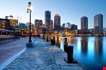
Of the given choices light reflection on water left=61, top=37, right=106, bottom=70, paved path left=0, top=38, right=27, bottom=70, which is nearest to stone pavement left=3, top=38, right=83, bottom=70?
paved path left=0, top=38, right=27, bottom=70

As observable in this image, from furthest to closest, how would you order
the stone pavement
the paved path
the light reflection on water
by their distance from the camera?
the light reflection on water < the paved path < the stone pavement

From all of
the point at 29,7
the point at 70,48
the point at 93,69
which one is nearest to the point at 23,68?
the point at 70,48

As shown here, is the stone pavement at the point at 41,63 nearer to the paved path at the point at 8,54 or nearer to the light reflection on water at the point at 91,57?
the paved path at the point at 8,54

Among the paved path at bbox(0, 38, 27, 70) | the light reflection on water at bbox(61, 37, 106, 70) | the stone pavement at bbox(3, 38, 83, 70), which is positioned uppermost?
the stone pavement at bbox(3, 38, 83, 70)

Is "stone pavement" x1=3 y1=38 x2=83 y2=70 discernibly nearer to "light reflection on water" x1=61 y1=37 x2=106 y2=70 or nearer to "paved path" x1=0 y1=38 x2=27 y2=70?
"paved path" x1=0 y1=38 x2=27 y2=70

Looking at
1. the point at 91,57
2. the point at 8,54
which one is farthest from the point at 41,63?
the point at 91,57

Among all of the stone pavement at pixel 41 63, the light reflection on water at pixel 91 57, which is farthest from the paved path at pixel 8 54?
the light reflection on water at pixel 91 57

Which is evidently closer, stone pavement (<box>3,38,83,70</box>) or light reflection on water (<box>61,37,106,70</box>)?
stone pavement (<box>3,38,83,70</box>)

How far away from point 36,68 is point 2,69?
179 centimetres

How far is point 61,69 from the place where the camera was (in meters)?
11.9

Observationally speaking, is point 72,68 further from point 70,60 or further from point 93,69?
point 93,69

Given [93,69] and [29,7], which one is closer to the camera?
[93,69]

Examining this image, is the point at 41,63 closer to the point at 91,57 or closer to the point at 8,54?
the point at 8,54

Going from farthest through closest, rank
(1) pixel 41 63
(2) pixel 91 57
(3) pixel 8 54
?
(2) pixel 91 57 < (3) pixel 8 54 < (1) pixel 41 63
